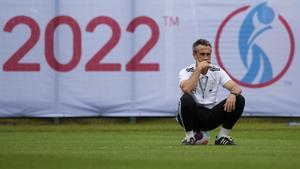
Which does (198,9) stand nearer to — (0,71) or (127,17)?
(127,17)

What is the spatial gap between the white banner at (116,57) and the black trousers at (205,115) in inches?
266

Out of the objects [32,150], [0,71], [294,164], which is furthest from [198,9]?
[294,164]

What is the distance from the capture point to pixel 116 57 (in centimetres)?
1709

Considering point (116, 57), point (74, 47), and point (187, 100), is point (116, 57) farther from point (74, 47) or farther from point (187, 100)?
point (187, 100)

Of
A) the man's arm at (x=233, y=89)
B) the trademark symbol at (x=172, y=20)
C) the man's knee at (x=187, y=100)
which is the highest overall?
the trademark symbol at (x=172, y=20)

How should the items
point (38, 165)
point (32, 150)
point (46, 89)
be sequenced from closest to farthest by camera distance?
point (38, 165), point (32, 150), point (46, 89)

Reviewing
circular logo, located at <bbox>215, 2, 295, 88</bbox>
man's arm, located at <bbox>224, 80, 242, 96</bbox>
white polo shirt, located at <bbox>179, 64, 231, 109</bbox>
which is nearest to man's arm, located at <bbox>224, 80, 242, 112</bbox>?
man's arm, located at <bbox>224, 80, 242, 96</bbox>

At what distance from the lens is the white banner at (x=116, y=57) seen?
17062 millimetres

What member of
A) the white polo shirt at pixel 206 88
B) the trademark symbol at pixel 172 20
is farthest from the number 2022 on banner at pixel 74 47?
the white polo shirt at pixel 206 88

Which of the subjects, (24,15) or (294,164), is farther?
(24,15)

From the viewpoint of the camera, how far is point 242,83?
56.2 ft

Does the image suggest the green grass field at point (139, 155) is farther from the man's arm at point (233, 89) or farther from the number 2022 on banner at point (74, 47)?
the number 2022 on banner at point (74, 47)

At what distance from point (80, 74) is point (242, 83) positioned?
2.95 m

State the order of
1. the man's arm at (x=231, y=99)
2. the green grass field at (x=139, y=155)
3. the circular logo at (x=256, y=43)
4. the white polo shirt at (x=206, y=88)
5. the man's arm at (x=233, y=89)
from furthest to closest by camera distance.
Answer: the circular logo at (x=256, y=43), the white polo shirt at (x=206, y=88), the man's arm at (x=233, y=89), the man's arm at (x=231, y=99), the green grass field at (x=139, y=155)
